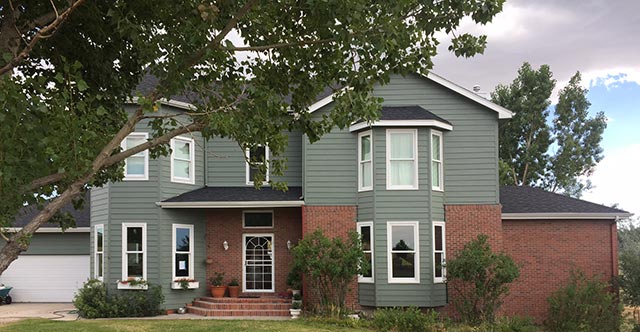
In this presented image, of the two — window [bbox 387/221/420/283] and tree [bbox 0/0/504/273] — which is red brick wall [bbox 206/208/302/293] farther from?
tree [bbox 0/0/504/273]

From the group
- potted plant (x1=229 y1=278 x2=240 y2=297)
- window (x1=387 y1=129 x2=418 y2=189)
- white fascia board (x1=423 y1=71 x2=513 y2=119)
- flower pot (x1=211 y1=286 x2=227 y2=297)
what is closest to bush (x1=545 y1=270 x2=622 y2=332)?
window (x1=387 y1=129 x2=418 y2=189)

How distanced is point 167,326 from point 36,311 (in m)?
7.55

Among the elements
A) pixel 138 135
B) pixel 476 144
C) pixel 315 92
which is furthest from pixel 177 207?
pixel 315 92

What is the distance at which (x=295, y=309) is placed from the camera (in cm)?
1939

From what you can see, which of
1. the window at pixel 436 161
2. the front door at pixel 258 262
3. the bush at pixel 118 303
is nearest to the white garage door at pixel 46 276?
the bush at pixel 118 303

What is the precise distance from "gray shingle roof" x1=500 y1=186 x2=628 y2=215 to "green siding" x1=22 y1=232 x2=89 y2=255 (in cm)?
1584

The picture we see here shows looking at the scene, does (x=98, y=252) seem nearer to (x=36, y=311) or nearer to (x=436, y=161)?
(x=36, y=311)

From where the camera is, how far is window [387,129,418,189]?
19.3 m

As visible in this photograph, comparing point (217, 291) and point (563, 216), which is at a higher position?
point (563, 216)

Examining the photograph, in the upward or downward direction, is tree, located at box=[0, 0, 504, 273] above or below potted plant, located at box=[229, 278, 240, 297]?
above

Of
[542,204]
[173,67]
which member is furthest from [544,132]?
[173,67]

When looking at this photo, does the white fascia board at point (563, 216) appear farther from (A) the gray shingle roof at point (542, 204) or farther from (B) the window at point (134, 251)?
(B) the window at point (134, 251)

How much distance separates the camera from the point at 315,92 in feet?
31.8

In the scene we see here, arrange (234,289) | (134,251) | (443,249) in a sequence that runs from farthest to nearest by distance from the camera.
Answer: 1. (234,289)
2. (134,251)
3. (443,249)
